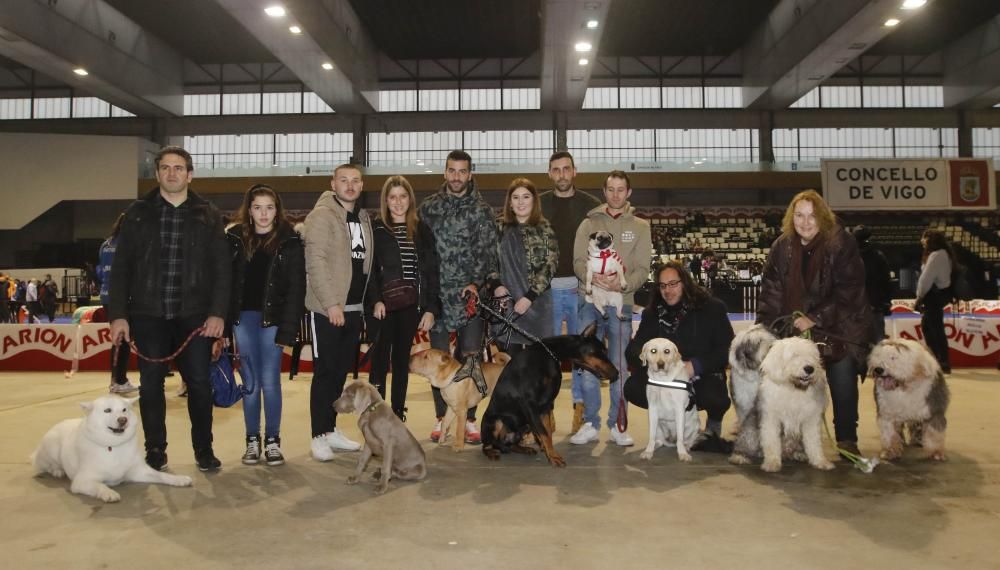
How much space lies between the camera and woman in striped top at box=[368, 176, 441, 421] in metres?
4.21

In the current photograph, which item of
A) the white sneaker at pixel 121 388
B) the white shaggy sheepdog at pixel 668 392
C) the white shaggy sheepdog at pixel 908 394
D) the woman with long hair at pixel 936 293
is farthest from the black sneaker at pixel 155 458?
the woman with long hair at pixel 936 293

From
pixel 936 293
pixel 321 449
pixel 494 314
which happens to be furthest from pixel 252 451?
pixel 936 293

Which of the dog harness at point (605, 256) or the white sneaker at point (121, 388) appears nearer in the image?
the dog harness at point (605, 256)

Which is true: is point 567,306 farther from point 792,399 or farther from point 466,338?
point 792,399

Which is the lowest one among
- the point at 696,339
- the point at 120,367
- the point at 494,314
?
the point at 120,367

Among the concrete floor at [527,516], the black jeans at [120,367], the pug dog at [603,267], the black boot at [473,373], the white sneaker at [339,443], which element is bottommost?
Answer: the concrete floor at [527,516]

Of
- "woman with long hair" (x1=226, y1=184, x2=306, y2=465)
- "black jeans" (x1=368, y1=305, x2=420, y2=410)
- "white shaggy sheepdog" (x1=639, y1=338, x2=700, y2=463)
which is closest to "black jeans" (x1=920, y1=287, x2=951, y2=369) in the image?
"white shaggy sheepdog" (x1=639, y1=338, x2=700, y2=463)

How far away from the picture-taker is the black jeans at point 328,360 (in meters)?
3.98

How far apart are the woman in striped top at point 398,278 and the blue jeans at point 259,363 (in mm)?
567

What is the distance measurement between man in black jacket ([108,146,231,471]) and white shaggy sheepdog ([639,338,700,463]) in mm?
2341

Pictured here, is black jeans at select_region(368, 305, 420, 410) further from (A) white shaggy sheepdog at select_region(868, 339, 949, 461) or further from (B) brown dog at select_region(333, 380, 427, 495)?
(A) white shaggy sheepdog at select_region(868, 339, 949, 461)

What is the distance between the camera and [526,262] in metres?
4.51

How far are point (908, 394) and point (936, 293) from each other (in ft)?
14.8

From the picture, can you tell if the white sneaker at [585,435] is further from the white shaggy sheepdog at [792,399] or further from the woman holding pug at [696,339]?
the white shaggy sheepdog at [792,399]
